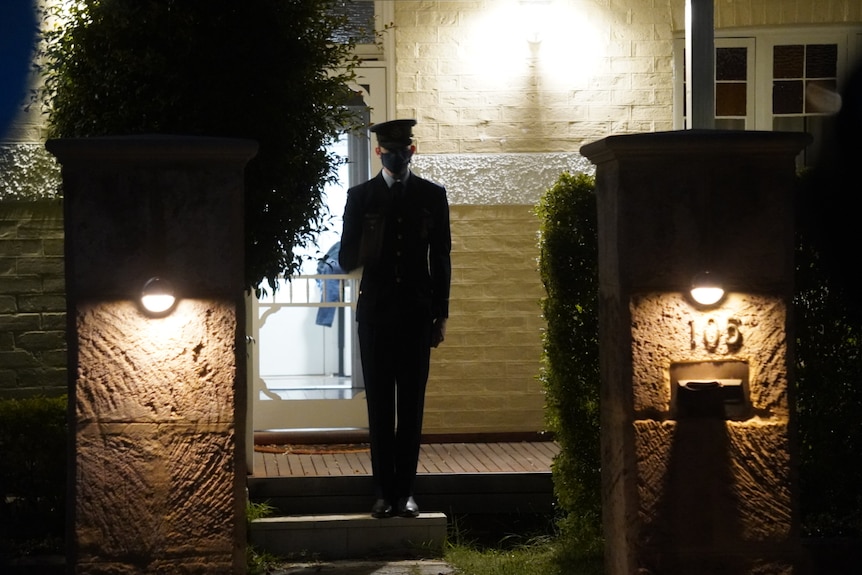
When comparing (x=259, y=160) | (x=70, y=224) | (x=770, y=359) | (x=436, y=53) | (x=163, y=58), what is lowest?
(x=770, y=359)

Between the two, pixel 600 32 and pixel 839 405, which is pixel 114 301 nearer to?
pixel 839 405

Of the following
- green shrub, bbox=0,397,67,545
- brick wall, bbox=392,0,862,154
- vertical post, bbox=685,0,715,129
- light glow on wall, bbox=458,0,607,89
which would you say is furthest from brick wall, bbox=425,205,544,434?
green shrub, bbox=0,397,67,545

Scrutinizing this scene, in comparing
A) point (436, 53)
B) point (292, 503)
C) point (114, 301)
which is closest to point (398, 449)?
point (292, 503)

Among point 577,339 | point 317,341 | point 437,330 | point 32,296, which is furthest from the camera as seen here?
point 317,341

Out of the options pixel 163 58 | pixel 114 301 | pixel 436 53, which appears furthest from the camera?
pixel 436 53

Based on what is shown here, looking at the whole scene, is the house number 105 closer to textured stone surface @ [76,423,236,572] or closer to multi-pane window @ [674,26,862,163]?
textured stone surface @ [76,423,236,572]

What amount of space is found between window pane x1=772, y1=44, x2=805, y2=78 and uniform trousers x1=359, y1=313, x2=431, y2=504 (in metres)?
3.88

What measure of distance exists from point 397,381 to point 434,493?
0.94m

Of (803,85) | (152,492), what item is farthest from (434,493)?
(803,85)

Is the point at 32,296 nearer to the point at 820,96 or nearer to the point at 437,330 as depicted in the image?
the point at 437,330

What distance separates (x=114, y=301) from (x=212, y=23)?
5.37 ft

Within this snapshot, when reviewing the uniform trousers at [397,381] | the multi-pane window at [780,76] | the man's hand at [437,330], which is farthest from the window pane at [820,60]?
the uniform trousers at [397,381]

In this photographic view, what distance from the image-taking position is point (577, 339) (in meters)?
6.10

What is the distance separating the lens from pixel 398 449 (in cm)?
643
